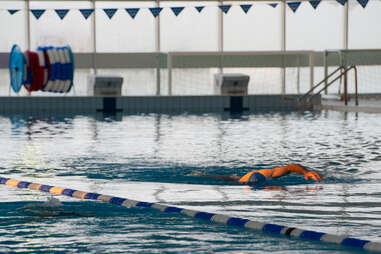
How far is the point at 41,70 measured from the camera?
1873 centimetres

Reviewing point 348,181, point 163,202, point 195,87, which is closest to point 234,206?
point 163,202

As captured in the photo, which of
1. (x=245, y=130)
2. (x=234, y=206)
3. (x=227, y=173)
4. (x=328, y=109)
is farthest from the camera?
(x=328, y=109)

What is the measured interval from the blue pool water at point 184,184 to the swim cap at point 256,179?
3.9 inches

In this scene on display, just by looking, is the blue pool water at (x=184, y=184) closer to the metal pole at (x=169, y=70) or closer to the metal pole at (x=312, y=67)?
the metal pole at (x=169, y=70)

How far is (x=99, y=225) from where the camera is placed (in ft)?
17.7

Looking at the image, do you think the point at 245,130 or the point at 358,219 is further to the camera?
the point at 245,130

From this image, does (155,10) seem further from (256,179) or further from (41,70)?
(256,179)

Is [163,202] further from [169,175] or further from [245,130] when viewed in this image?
[245,130]

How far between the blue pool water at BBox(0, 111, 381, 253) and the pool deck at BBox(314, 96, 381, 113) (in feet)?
11.4

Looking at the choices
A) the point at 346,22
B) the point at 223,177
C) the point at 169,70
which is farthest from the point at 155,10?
the point at 223,177

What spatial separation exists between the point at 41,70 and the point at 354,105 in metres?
7.11

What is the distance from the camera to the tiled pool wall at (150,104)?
749 inches

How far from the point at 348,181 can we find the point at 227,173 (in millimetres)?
1215

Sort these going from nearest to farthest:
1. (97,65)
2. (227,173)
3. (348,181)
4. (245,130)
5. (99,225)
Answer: (99,225)
(348,181)
(227,173)
(245,130)
(97,65)
